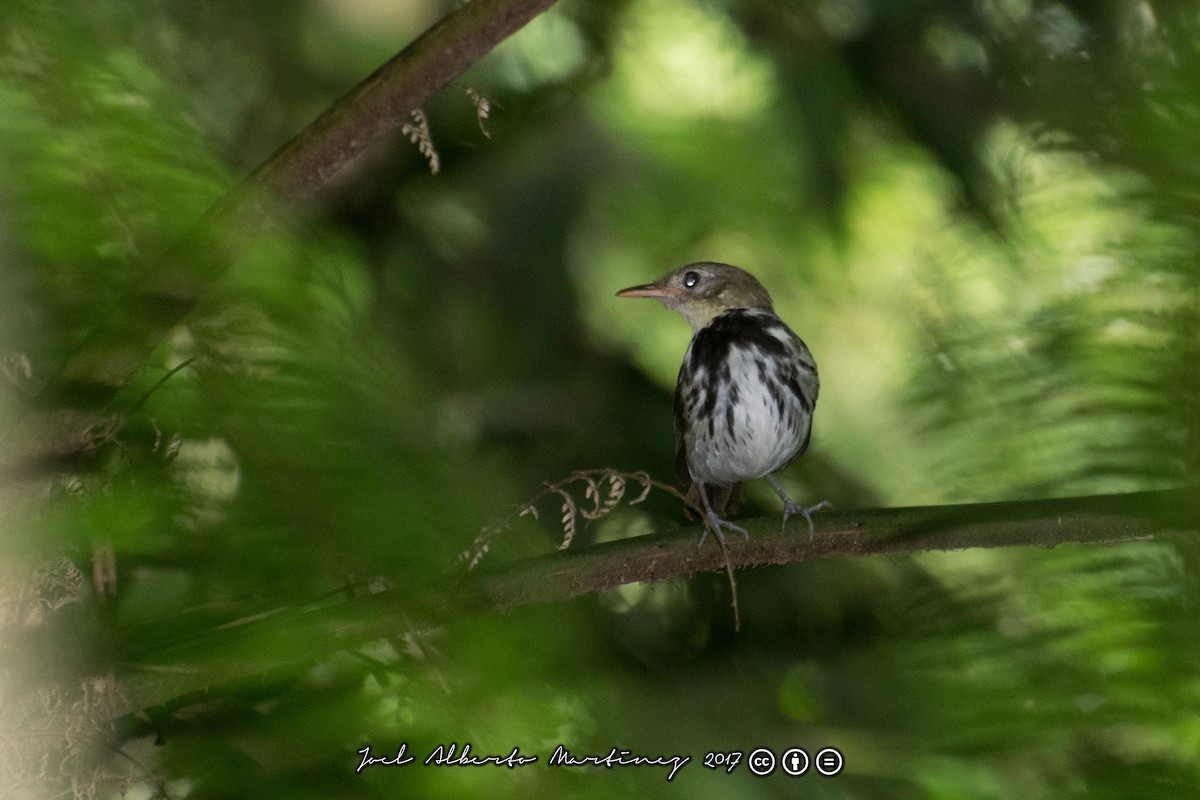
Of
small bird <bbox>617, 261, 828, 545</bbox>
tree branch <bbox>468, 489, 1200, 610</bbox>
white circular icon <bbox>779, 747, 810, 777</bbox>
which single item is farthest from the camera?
small bird <bbox>617, 261, 828, 545</bbox>

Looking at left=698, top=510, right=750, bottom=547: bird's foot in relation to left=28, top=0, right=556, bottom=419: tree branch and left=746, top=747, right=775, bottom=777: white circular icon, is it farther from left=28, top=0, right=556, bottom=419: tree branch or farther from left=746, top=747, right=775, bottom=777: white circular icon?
left=28, top=0, right=556, bottom=419: tree branch

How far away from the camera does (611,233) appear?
2.45 metres

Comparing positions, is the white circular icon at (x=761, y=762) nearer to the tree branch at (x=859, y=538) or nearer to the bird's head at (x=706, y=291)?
the tree branch at (x=859, y=538)

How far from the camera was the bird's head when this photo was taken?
2.60m

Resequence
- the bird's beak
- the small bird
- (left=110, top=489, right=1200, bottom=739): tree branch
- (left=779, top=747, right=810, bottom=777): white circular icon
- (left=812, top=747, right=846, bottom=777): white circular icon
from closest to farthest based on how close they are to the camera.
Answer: (left=110, top=489, right=1200, bottom=739): tree branch → (left=812, top=747, right=846, bottom=777): white circular icon → (left=779, top=747, right=810, bottom=777): white circular icon → the bird's beak → the small bird

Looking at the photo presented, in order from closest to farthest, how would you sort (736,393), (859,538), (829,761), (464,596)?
1. (464,596)
2. (829,761)
3. (859,538)
4. (736,393)

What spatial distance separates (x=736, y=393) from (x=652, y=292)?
408 mm

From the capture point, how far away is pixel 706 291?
2.81 metres

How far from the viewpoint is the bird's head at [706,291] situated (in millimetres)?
2596

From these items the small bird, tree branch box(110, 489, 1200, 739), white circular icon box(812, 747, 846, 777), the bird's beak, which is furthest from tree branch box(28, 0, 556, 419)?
the small bird

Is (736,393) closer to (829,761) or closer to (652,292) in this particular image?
(652,292)

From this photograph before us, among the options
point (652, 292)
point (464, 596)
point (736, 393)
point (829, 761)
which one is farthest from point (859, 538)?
point (736, 393)

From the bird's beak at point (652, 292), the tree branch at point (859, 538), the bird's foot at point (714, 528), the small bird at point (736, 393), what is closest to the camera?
the tree branch at point (859, 538)

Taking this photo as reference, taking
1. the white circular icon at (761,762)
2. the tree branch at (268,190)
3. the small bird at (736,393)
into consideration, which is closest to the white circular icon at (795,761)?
the white circular icon at (761,762)
